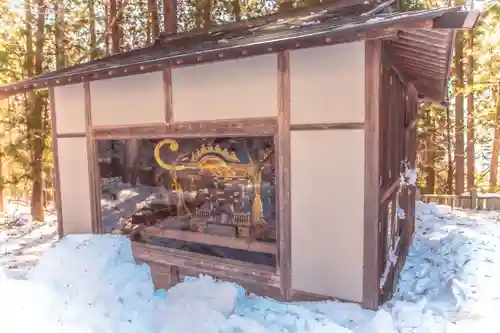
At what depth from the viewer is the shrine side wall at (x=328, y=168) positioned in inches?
184

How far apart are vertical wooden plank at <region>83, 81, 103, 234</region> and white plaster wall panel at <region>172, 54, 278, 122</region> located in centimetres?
218

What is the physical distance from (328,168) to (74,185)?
5.41 metres

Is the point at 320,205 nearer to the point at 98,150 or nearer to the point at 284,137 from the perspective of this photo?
the point at 284,137

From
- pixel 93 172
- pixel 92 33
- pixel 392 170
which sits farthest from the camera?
pixel 92 33

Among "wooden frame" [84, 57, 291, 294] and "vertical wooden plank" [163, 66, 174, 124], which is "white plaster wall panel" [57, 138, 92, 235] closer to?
"wooden frame" [84, 57, 291, 294]

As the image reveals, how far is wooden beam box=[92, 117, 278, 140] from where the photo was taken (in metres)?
5.25

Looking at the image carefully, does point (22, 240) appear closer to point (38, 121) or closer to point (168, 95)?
point (38, 121)

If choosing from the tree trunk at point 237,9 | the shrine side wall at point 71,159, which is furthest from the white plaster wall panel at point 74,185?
the tree trunk at point 237,9

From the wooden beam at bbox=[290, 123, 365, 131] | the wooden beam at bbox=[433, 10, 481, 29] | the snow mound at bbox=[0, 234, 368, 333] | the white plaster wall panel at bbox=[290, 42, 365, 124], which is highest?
the wooden beam at bbox=[433, 10, 481, 29]

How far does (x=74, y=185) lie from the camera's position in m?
7.61

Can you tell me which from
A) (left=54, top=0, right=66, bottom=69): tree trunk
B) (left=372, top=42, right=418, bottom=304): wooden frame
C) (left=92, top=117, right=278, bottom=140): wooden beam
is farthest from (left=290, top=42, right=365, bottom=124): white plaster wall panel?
(left=54, top=0, right=66, bottom=69): tree trunk

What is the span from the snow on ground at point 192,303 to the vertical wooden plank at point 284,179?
0.46m

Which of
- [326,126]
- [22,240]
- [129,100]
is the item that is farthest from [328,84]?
[22,240]

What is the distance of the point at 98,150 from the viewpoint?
23.9 ft
